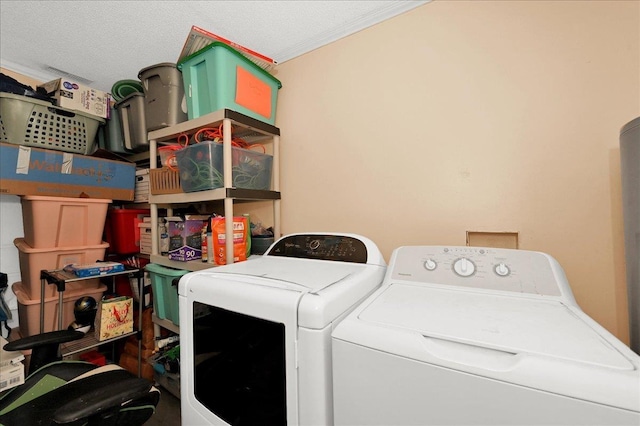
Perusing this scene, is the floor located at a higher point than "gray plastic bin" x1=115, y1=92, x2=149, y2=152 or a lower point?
lower

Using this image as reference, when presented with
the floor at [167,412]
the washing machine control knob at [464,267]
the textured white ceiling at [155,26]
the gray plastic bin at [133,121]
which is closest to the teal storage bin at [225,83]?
the textured white ceiling at [155,26]

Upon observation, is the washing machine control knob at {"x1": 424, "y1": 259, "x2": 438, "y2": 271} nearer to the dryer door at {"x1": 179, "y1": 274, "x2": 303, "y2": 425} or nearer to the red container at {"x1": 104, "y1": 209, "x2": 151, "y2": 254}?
the dryer door at {"x1": 179, "y1": 274, "x2": 303, "y2": 425}

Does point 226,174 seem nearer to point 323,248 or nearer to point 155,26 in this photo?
point 323,248

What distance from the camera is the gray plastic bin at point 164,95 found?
158 centimetres

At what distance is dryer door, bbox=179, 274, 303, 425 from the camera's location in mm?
722

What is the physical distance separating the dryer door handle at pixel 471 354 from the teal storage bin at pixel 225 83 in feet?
4.64

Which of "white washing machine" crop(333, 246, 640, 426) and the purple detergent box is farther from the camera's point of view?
the purple detergent box

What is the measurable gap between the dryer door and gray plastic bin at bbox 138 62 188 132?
1.16 metres

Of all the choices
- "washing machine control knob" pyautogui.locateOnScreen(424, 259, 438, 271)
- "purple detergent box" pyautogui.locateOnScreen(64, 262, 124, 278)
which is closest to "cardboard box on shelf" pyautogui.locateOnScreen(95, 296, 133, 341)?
"purple detergent box" pyautogui.locateOnScreen(64, 262, 124, 278)

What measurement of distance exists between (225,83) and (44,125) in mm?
1337

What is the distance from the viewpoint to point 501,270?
0.89m

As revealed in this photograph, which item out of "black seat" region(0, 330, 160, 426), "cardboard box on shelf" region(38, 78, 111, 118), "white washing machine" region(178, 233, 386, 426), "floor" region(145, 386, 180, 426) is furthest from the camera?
"cardboard box on shelf" region(38, 78, 111, 118)

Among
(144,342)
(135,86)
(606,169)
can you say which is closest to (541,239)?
(606,169)

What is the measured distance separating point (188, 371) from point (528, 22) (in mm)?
1876
